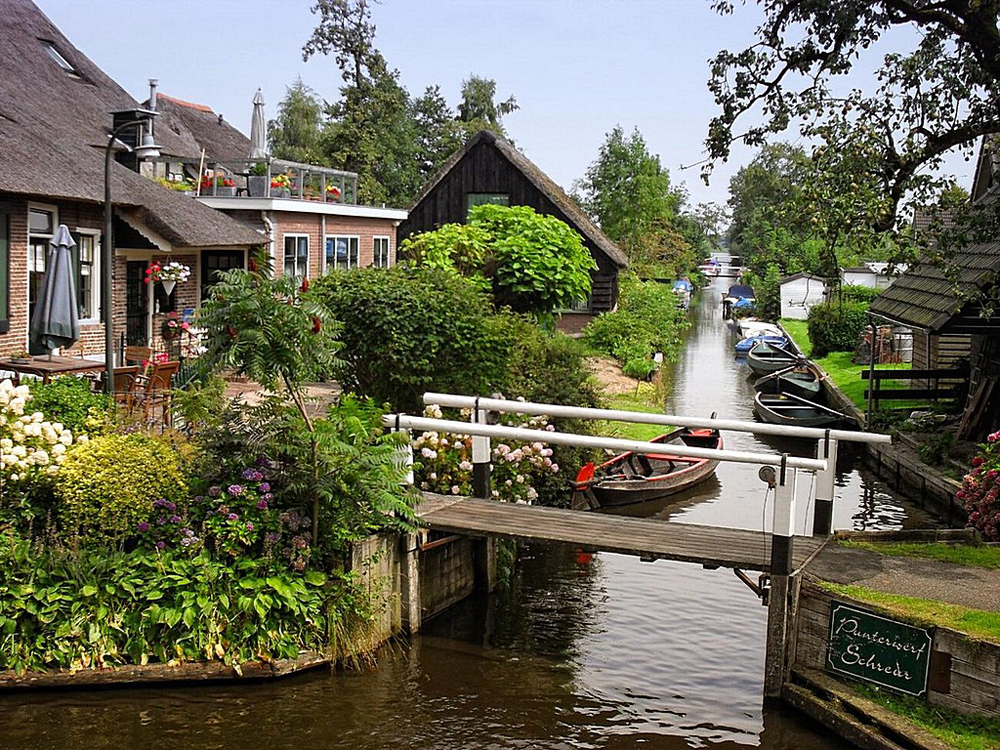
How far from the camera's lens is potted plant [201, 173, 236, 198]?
96.1ft

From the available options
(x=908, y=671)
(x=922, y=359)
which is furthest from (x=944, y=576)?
(x=922, y=359)

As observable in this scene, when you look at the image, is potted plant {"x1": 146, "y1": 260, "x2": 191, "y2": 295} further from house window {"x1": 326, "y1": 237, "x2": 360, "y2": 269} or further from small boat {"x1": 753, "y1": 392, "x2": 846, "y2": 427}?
small boat {"x1": 753, "y1": 392, "x2": 846, "y2": 427}

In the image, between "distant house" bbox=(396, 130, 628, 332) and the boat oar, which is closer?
the boat oar

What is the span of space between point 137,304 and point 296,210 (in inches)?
279

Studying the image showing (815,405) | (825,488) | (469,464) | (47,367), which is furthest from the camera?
(815,405)

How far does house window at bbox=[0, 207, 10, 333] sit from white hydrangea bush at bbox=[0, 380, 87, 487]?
22.9 ft

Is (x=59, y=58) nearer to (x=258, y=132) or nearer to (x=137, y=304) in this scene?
(x=258, y=132)

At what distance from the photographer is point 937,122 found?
16125 millimetres

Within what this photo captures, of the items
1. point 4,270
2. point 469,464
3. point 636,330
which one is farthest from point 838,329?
point 4,270

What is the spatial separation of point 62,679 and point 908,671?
25.2 ft

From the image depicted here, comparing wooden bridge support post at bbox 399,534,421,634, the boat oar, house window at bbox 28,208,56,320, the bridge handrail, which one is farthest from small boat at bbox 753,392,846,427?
house window at bbox 28,208,56,320

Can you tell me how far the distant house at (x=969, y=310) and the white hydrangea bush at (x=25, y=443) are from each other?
1202cm

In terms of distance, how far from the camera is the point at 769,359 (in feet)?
133

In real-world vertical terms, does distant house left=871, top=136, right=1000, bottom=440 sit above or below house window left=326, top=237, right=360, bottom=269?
below
